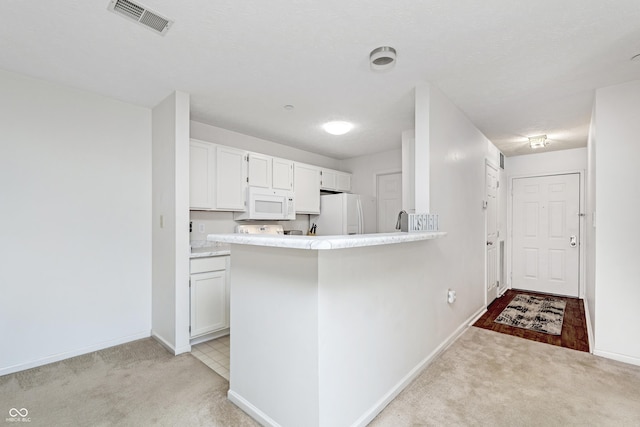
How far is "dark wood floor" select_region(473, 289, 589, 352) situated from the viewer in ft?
9.64

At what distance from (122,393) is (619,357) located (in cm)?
399

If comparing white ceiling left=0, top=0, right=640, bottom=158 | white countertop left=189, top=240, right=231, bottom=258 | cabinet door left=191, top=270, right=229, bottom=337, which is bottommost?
cabinet door left=191, top=270, right=229, bottom=337

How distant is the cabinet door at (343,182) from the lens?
514 cm

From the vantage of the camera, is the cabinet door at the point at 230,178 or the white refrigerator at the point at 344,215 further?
the white refrigerator at the point at 344,215

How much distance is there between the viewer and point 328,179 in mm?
4938

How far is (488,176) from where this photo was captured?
419 cm

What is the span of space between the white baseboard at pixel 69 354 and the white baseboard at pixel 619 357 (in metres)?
4.28

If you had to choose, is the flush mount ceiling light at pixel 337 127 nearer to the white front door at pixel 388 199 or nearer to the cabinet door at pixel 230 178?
the cabinet door at pixel 230 178

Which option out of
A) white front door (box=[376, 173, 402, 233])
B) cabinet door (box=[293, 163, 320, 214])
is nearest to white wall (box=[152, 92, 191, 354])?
cabinet door (box=[293, 163, 320, 214])

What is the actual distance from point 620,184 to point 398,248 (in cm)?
212

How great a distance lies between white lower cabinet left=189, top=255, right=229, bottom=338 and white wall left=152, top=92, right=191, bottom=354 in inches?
3.9

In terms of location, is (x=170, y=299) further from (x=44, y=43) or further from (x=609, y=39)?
(x=609, y=39)

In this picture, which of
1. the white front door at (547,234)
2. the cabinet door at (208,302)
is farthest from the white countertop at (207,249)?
the white front door at (547,234)

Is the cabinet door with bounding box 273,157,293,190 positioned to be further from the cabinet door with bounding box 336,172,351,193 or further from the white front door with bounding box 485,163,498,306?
the white front door with bounding box 485,163,498,306
